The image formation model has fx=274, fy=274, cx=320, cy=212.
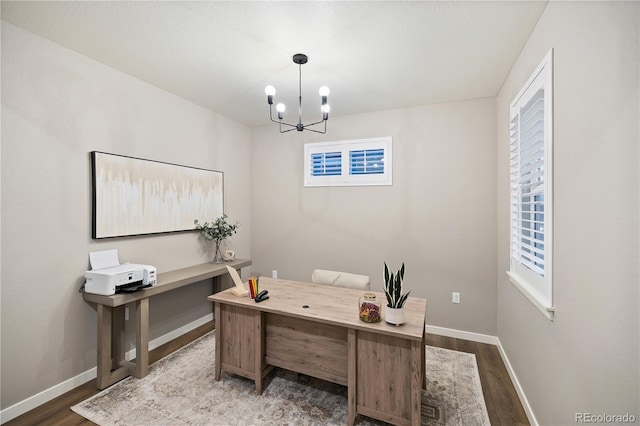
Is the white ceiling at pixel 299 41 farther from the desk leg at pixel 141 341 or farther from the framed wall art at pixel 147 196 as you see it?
the desk leg at pixel 141 341

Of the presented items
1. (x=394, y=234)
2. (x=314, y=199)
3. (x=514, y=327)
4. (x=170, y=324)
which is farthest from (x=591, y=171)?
(x=170, y=324)

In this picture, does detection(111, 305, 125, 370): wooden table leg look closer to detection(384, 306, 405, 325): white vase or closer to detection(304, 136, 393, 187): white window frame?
detection(384, 306, 405, 325): white vase

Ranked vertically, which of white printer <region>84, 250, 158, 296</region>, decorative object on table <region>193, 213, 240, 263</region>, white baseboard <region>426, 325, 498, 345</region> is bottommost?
white baseboard <region>426, 325, 498, 345</region>

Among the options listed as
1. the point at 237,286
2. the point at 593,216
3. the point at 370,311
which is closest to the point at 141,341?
the point at 237,286

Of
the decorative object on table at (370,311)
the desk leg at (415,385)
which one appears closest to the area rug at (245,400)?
the desk leg at (415,385)

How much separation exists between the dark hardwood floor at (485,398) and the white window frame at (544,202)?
0.86m

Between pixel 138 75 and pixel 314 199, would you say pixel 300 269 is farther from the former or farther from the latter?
pixel 138 75

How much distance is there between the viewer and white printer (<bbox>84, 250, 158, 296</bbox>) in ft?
7.05

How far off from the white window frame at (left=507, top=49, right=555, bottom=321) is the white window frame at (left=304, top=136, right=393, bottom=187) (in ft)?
4.35

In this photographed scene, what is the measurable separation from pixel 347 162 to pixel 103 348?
10.2ft

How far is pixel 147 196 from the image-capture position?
9.05ft

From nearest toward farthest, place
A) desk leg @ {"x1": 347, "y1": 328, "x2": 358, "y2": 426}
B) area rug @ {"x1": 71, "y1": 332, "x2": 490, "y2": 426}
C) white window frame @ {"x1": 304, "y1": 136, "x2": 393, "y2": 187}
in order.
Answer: desk leg @ {"x1": 347, "y1": 328, "x2": 358, "y2": 426}
area rug @ {"x1": 71, "y1": 332, "x2": 490, "y2": 426}
white window frame @ {"x1": 304, "y1": 136, "x2": 393, "y2": 187}

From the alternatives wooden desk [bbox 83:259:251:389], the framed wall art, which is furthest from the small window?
wooden desk [bbox 83:259:251:389]

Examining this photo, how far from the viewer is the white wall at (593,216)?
974 millimetres
